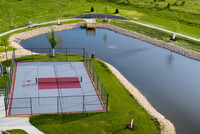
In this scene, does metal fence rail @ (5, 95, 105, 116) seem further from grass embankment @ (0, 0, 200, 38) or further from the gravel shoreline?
grass embankment @ (0, 0, 200, 38)

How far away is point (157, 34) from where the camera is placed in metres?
56.7

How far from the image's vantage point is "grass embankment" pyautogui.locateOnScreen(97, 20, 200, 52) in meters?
50.9

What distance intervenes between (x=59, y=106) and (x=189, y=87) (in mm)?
19972

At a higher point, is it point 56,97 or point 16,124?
point 56,97

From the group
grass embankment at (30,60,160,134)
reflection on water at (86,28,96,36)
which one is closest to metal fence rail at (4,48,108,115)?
grass embankment at (30,60,160,134)

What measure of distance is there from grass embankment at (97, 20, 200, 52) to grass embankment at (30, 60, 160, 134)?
84.5 feet

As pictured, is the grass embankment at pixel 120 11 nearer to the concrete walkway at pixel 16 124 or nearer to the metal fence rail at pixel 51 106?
the metal fence rail at pixel 51 106

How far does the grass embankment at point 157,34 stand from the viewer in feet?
167

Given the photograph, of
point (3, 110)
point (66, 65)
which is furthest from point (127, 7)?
point (3, 110)

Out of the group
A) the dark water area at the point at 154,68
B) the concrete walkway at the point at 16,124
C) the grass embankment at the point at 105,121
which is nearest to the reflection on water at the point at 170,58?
the dark water area at the point at 154,68

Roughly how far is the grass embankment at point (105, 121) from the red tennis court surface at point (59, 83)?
6.23 meters

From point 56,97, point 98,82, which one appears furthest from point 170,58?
point 56,97

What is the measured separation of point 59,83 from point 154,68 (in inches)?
684

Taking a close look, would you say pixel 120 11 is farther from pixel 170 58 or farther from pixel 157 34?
pixel 170 58
